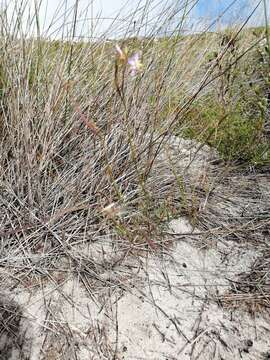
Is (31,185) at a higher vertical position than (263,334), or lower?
higher

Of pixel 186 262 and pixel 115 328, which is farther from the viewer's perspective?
pixel 186 262

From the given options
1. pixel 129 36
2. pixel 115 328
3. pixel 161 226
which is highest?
pixel 129 36

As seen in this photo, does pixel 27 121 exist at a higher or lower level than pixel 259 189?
higher

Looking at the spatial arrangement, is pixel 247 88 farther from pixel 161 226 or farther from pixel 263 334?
pixel 263 334

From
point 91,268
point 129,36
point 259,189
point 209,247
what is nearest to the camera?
point 91,268

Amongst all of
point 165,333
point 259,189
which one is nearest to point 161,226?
point 165,333

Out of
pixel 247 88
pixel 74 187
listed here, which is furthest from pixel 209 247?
pixel 247 88

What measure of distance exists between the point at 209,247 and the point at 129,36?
1047 mm

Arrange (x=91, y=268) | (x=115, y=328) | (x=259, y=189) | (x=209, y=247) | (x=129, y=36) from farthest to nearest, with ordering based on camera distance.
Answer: (x=129, y=36) → (x=259, y=189) → (x=209, y=247) → (x=91, y=268) → (x=115, y=328)

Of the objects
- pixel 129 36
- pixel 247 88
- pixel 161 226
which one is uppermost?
pixel 129 36

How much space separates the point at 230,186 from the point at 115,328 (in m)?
0.88

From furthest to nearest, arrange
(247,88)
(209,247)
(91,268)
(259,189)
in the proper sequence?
(247,88) → (259,189) → (209,247) → (91,268)

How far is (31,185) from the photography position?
1577mm

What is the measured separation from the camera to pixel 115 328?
1.24 meters
